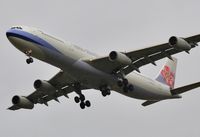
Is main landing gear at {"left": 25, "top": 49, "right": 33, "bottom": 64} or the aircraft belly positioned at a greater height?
the aircraft belly

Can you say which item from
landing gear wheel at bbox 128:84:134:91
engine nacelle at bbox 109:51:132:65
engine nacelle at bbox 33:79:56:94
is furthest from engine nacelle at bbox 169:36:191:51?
engine nacelle at bbox 33:79:56:94

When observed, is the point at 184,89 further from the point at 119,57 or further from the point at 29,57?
the point at 29,57

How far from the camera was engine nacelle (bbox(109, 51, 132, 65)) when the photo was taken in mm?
53875

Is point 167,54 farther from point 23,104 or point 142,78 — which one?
point 23,104

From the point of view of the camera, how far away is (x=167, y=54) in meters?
55.6

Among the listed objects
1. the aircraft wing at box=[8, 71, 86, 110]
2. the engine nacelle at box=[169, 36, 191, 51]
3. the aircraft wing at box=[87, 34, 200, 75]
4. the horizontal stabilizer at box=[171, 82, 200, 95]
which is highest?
the aircraft wing at box=[8, 71, 86, 110]

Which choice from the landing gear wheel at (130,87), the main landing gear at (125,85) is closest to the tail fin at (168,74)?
the landing gear wheel at (130,87)

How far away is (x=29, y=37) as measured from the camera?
52625mm

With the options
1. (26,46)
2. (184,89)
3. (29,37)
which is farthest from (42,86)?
(184,89)

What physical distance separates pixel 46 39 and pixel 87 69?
4280 millimetres

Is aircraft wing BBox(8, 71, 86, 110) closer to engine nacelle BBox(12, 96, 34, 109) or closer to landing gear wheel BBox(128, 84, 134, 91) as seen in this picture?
engine nacelle BBox(12, 96, 34, 109)

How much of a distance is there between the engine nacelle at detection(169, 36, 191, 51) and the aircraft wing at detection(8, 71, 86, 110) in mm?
10541

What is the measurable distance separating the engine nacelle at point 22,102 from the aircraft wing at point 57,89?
462mm

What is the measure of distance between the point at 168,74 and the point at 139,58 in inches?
530
